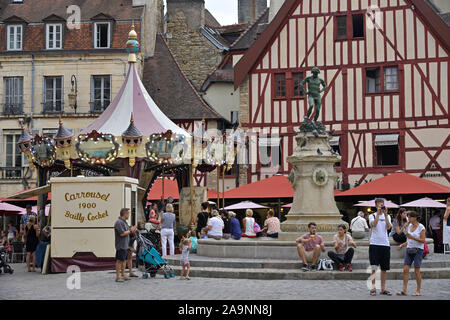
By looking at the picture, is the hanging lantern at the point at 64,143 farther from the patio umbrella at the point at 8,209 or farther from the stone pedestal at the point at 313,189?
the stone pedestal at the point at 313,189

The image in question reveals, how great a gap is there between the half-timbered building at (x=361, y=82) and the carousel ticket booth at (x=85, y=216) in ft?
48.4

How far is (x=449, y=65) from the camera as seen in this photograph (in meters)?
27.9

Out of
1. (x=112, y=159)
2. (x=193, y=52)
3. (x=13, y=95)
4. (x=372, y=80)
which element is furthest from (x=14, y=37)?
(x=112, y=159)

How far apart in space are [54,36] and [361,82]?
42.7 ft

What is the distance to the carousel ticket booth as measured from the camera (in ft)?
49.4

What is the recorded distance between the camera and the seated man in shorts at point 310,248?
13.6 meters

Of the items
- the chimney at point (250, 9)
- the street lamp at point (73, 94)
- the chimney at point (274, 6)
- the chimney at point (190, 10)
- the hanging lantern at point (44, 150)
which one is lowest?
the hanging lantern at point (44, 150)

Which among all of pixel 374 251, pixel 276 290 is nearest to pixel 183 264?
pixel 276 290

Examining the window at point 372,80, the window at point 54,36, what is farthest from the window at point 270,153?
the window at point 54,36

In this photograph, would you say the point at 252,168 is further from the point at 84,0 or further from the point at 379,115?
the point at 84,0

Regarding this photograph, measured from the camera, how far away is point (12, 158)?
33.4 m

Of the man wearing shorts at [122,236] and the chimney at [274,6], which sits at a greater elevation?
the chimney at [274,6]

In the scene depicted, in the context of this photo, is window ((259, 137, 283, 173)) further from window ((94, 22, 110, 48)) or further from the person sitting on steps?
the person sitting on steps

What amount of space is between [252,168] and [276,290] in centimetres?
1892
